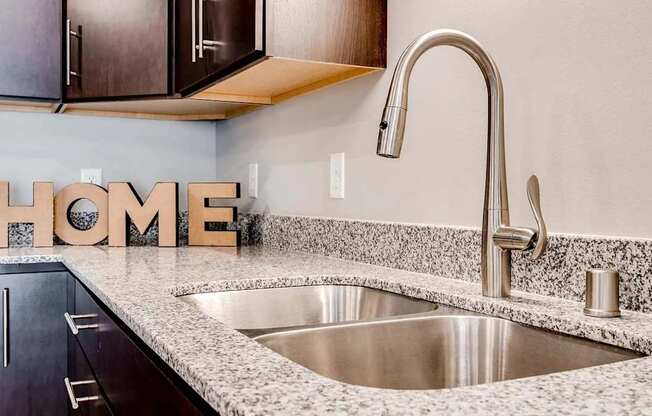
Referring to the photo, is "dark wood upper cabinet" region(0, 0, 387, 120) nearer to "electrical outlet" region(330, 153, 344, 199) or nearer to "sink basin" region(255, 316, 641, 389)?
"electrical outlet" region(330, 153, 344, 199)

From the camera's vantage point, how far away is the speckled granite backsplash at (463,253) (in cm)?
89

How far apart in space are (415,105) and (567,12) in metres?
0.42

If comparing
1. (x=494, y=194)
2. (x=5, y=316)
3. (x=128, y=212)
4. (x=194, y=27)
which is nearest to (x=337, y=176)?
(x=194, y=27)

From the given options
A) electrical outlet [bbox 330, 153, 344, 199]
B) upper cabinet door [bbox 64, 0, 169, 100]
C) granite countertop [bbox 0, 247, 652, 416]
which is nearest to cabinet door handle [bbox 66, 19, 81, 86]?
upper cabinet door [bbox 64, 0, 169, 100]

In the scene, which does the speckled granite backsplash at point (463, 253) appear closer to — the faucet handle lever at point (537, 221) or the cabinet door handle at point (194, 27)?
the faucet handle lever at point (537, 221)

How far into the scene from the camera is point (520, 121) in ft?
3.61

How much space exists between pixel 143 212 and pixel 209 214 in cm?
23

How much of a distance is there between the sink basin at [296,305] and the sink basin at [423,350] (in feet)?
0.68

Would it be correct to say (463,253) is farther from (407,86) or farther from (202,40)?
(202,40)

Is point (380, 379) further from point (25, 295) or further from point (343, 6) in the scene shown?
point (25, 295)

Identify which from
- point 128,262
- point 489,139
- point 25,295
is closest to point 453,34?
point 489,139

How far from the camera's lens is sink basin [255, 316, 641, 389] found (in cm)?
88

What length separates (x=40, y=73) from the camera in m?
2.04

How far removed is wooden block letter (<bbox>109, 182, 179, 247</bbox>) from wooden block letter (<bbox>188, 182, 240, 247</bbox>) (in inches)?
2.3
